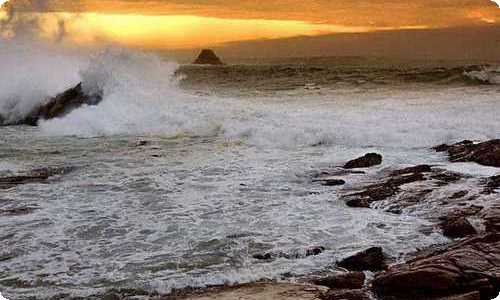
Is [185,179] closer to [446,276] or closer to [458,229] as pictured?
[458,229]

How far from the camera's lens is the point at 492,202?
6.28 meters

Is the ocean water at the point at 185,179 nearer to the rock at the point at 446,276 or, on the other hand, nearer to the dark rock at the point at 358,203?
the dark rock at the point at 358,203

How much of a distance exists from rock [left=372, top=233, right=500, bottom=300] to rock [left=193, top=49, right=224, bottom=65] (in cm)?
8081

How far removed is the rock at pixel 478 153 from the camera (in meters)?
8.37

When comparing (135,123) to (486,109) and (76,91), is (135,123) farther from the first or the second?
(486,109)

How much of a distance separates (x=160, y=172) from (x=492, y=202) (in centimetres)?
500

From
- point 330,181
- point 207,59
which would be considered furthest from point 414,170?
point 207,59

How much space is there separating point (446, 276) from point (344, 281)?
76 cm

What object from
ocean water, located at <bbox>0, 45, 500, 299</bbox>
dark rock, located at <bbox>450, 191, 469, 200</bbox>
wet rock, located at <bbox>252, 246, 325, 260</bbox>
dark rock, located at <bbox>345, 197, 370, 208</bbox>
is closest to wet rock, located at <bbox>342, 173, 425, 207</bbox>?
dark rock, located at <bbox>345, 197, 370, 208</bbox>

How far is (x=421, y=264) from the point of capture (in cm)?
447

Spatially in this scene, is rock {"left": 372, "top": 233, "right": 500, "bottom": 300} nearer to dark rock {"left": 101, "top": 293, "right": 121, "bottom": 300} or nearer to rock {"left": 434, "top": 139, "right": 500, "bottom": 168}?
dark rock {"left": 101, "top": 293, "right": 121, "bottom": 300}

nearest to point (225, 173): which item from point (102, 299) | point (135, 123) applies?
point (102, 299)

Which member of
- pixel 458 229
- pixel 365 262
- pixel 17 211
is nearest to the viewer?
pixel 365 262

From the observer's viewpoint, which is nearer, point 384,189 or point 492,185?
point 492,185
